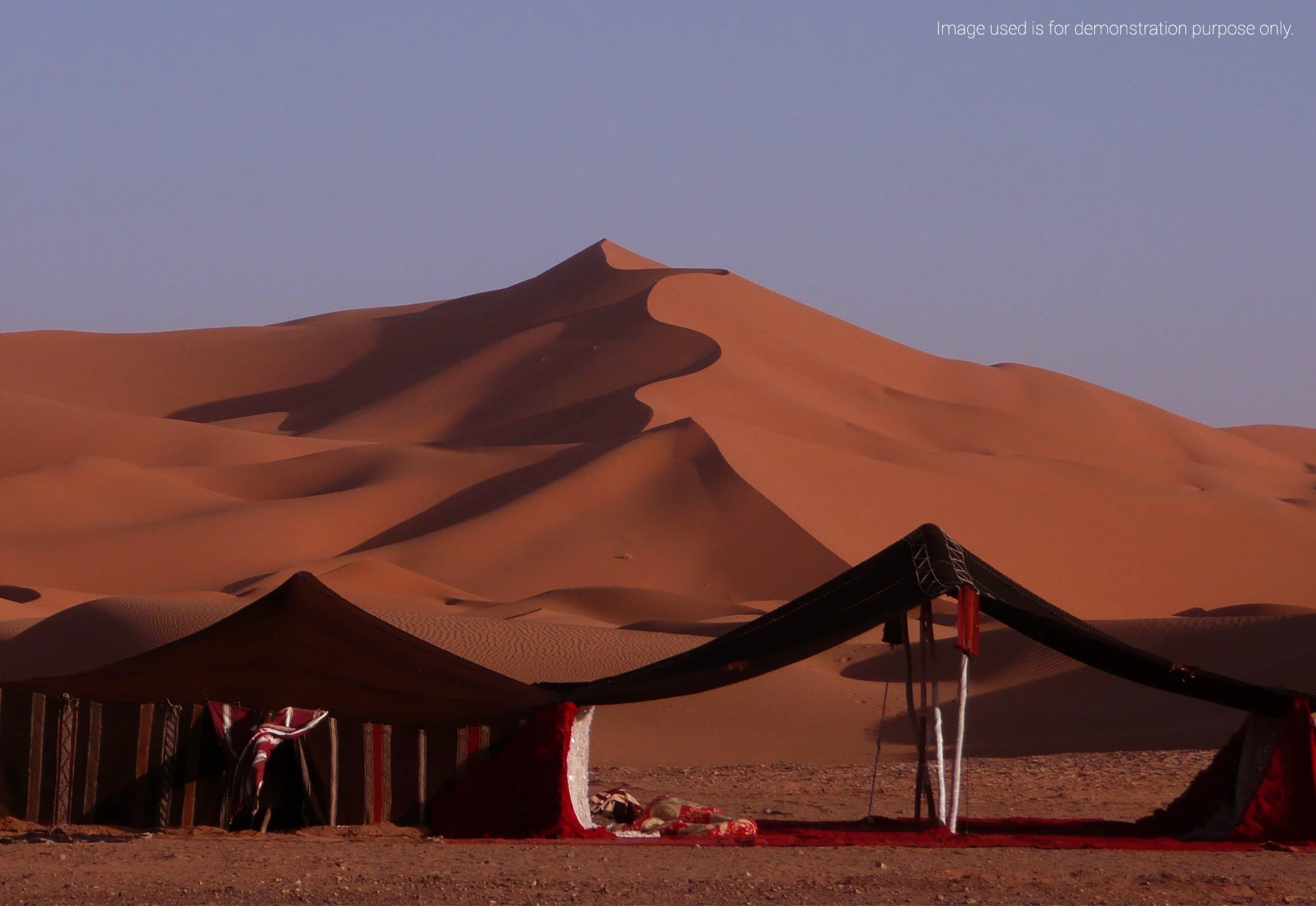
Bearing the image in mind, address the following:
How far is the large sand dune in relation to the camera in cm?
2258

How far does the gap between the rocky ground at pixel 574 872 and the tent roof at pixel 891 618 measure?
0.98 m

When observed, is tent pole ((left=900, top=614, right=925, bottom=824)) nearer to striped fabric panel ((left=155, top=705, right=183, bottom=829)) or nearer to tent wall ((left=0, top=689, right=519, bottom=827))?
tent wall ((left=0, top=689, right=519, bottom=827))

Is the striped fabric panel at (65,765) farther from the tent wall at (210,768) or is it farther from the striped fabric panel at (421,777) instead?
the striped fabric panel at (421,777)

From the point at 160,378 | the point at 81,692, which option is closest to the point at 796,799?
the point at 81,692

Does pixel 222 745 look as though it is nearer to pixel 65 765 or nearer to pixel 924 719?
pixel 65 765

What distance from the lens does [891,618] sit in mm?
10438

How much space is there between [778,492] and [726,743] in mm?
20081

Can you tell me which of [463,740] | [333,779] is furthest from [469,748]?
[333,779]

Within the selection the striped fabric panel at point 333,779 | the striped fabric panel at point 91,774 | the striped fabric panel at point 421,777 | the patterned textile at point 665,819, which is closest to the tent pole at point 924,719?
the patterned textile at point 665,819

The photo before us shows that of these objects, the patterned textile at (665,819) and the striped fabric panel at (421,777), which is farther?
the patterned textile at (665,819)

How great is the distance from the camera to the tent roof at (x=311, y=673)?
10133mm

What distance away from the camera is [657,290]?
2643 inches

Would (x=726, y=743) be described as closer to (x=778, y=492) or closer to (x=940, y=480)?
(x=778, y=492)

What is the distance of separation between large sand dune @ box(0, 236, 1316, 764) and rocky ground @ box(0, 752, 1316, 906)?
29.8 feet
